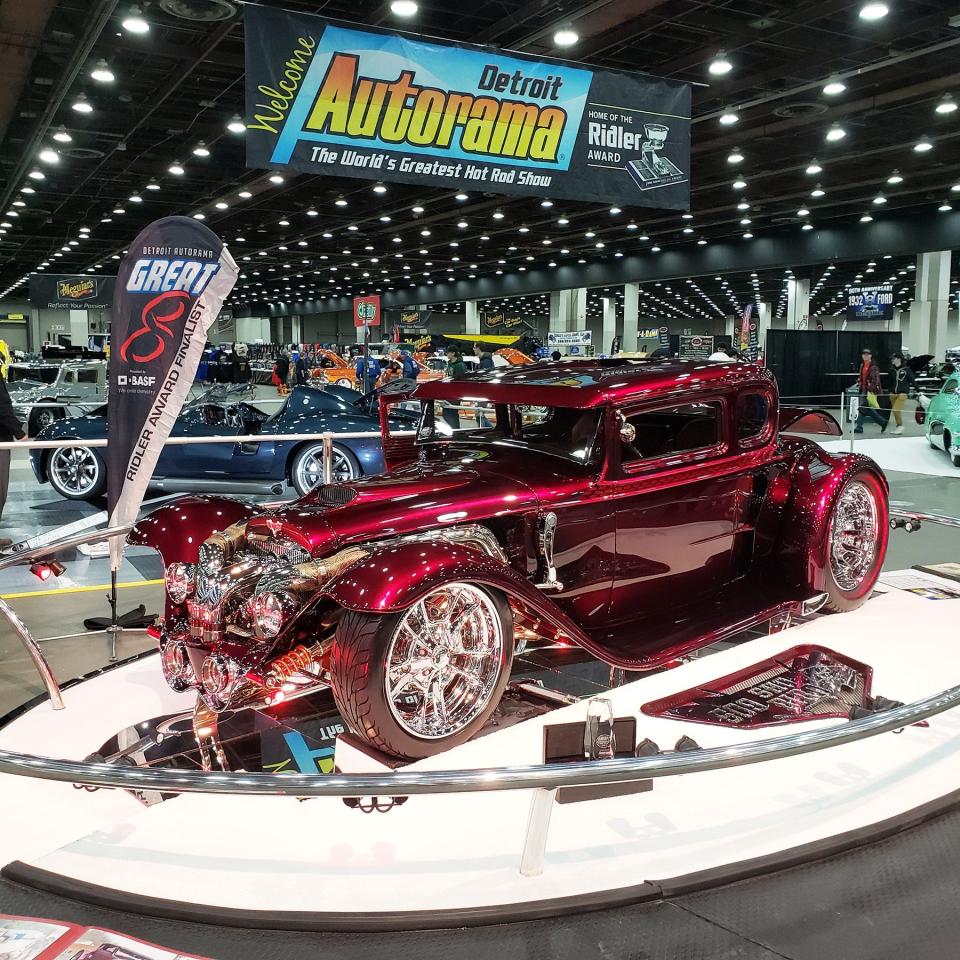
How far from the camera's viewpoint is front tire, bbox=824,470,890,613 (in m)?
4.58

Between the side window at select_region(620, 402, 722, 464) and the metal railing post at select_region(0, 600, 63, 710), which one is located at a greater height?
the side window at select_region(620, 402, 722, 464)

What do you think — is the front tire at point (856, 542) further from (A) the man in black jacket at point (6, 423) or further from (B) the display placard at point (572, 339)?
(B) the display placard at point (572, 339)

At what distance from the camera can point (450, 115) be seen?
6328 mm

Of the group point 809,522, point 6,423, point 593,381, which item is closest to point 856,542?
point 809,522

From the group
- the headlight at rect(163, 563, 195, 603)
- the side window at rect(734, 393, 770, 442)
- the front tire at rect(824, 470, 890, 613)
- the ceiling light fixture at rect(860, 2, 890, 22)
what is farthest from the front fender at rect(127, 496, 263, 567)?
the ceiling light fixture at rect(860, 2, 890, 22)

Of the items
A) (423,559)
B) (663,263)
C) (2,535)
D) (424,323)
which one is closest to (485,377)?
(423,559)

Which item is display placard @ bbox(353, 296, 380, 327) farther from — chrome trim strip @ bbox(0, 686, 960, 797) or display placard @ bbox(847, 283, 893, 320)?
chrome trim strip @ bbox(0, 686, 960, 797)

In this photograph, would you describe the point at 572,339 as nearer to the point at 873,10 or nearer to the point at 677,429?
the point at 873,10

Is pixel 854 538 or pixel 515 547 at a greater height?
pixel 515 547

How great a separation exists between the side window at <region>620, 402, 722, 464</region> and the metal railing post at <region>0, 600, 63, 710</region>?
274cm

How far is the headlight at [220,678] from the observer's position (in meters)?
3.16

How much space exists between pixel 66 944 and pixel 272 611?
1.38 metres

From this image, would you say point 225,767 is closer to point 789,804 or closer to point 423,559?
point 423,559

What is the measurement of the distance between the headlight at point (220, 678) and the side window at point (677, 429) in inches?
82.5
